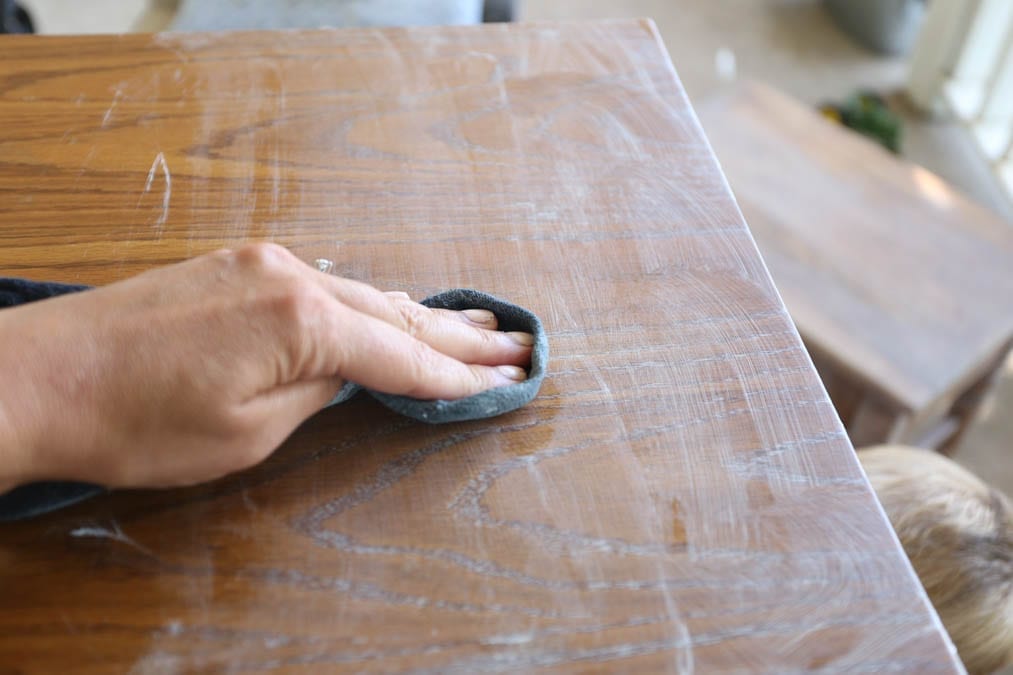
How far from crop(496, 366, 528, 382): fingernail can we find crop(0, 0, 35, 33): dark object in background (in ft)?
3.26

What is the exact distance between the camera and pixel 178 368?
423 mm

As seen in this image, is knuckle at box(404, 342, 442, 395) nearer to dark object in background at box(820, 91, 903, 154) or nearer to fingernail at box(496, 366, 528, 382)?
fingernail at box(496, 366, 528, 382)

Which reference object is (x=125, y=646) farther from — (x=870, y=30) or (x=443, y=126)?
(x=870, y=30)

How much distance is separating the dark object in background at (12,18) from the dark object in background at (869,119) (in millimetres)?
1620

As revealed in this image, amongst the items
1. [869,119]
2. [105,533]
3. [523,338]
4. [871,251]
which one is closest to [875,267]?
[871,251]

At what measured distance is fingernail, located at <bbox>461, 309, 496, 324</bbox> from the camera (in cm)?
53

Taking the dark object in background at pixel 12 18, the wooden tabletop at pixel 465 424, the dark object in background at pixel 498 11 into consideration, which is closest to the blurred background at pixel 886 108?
the dark object in background at pixel 498 11

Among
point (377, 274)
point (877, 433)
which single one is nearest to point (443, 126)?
point (377, 274)

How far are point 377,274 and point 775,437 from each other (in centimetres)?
26

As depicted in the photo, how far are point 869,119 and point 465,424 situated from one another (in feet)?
5.83

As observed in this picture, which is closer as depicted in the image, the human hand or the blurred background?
the human hand

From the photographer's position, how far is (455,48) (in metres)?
0.72

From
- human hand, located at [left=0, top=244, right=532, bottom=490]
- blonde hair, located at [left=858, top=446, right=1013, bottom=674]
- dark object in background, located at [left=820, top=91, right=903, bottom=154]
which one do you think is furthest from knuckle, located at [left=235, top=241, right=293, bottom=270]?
dark object in background, located at [left=820, top=91, right=903, bottom=154]

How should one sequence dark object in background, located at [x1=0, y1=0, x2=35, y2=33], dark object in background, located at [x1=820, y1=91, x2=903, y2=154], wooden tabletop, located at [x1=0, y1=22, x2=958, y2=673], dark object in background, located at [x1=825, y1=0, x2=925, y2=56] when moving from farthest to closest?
dark object in background, located at [x1=825, y1=0, x2=925, y2=56]
dark object in background, located at [x1=820, y1=91, x2=903, y2=154]
dark object in background, located at [x1=0, y1=0, x2=35, y2=33]
wooden tabletop, located at [x1=0, y1=22, x2=958, y2=673]
